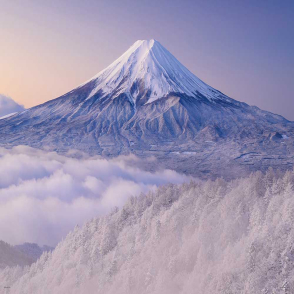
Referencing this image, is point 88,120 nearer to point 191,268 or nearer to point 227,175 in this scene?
point 227,175

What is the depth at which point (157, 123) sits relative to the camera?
456ft

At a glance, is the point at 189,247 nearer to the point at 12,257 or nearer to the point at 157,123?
the point at 12,257

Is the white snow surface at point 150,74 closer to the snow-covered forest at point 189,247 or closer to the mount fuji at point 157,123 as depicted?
the mount fuji at point 157,123

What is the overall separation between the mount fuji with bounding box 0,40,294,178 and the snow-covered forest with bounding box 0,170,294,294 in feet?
210

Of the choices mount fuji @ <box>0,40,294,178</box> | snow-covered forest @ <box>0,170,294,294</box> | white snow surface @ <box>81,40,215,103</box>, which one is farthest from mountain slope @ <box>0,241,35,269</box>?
white snow surface @ <box>81,40,215,103</box>

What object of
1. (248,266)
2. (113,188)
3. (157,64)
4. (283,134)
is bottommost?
(113,188)

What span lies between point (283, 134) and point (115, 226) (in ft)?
362

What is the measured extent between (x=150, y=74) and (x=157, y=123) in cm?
3181

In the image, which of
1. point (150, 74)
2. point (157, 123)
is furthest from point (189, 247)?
point (150, 74)

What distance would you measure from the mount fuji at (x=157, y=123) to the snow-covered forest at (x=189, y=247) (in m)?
63.9

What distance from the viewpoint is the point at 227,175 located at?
94812 millimetres

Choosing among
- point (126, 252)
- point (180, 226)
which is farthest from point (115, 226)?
point (180, 226)

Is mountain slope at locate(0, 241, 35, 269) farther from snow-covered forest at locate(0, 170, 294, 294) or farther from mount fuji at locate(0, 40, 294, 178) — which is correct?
mount fuji at locate(0, 40, 294, 178)

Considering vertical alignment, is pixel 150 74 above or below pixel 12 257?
above
